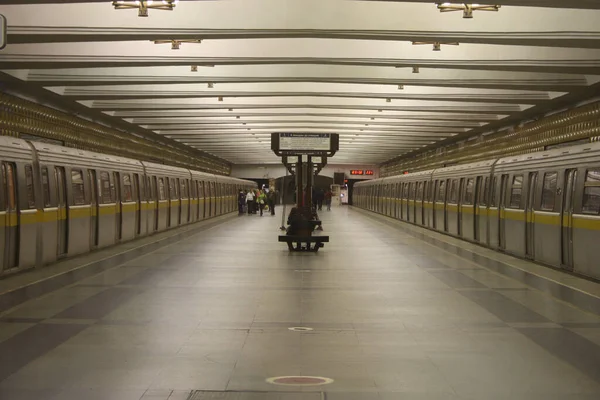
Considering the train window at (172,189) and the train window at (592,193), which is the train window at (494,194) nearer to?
the train window at (592,193)

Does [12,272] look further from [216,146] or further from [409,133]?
[216,146]

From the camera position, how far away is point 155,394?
5121mm

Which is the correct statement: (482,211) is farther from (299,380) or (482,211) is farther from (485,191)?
(299,380)

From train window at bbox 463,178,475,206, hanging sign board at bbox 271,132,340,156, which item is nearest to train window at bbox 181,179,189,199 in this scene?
train window at bbox 463,178,475,206

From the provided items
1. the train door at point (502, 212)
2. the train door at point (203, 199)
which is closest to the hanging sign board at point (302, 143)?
the train door at point (502, 212)

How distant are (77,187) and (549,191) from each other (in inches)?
404

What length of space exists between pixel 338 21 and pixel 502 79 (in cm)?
724

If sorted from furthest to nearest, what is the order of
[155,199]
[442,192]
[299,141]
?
1. [442,192]
2. [155,199]
3. [299,141]

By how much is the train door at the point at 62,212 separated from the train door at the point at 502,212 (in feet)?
34.4

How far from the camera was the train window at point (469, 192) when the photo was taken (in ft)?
67.6

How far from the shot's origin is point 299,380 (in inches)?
218

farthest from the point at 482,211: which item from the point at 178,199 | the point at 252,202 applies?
the point at 252,202

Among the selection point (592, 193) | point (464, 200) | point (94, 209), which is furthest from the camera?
point (464, 200)

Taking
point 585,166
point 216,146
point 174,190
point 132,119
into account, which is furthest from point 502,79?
point 216,146
